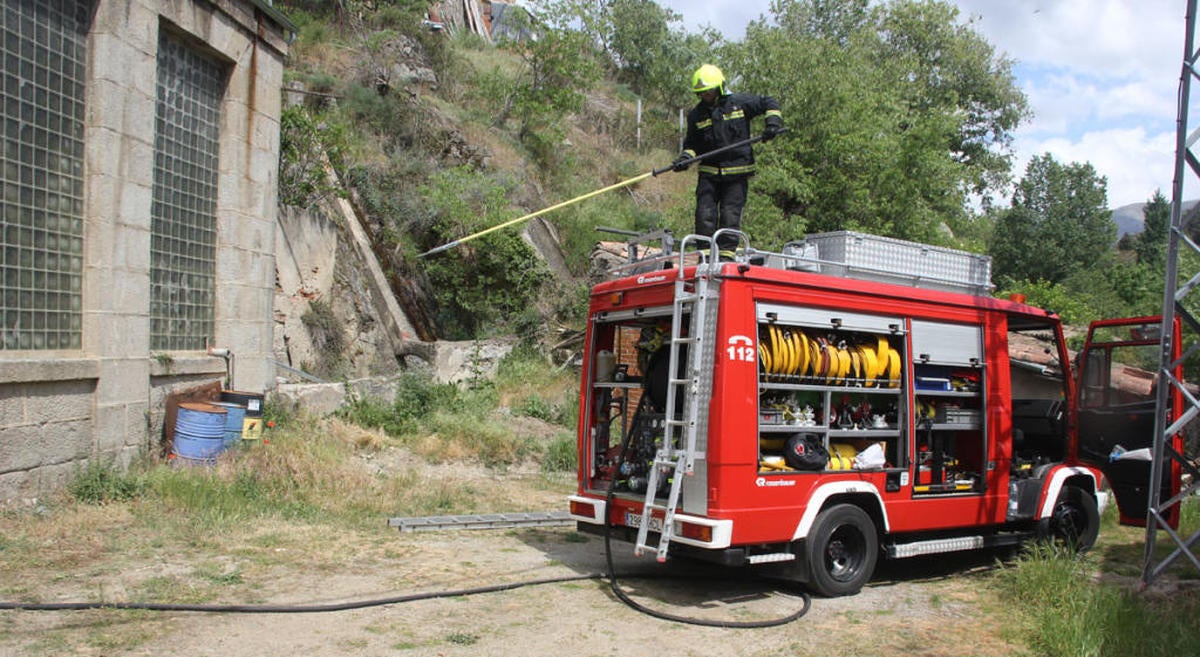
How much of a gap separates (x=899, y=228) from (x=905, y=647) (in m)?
15.6

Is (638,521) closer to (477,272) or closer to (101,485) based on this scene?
(101,485)

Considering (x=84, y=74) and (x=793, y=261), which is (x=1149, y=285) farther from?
(x=84, y=74)

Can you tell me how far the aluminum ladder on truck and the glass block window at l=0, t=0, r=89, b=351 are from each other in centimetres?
583

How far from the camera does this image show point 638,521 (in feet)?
22.1

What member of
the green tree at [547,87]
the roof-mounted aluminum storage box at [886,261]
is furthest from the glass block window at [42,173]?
the green tree at [547,87]

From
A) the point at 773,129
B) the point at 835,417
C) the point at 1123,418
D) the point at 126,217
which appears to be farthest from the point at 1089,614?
the point at 126,217

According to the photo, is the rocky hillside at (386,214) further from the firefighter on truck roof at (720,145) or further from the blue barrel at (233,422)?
the firefighter on truck roof at (720,145)

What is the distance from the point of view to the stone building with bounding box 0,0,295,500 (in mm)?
7719

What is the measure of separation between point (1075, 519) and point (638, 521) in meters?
4.76

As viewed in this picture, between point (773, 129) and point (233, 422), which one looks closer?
point (773, 129)

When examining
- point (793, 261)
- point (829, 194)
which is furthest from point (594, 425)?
point (829, 194)

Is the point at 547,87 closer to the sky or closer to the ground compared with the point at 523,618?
closer to the sky

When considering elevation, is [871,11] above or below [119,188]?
above

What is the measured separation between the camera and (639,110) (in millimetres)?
35188
